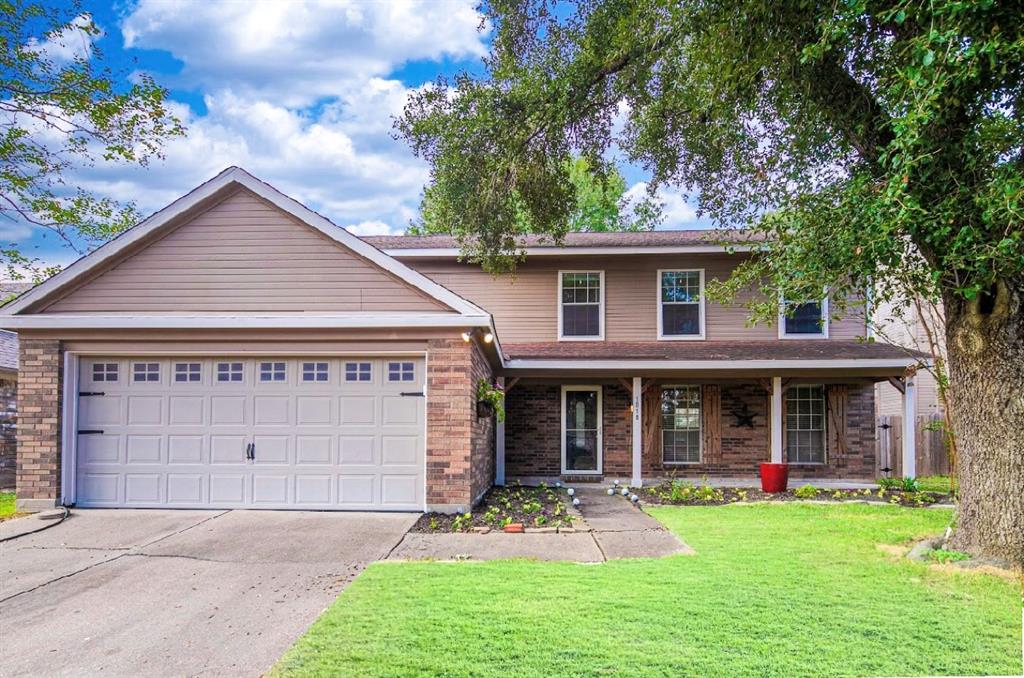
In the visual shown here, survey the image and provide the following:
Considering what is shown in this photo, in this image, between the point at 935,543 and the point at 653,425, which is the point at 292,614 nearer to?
the point at 935,543

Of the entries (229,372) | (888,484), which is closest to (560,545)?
(229,372)

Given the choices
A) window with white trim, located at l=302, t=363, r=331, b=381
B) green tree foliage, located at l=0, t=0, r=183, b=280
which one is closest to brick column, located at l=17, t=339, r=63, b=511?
window with white trim, located at l=302, t=363, r=331, b=381

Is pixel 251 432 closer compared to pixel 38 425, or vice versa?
pixel 38 425

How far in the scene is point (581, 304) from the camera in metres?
14.5

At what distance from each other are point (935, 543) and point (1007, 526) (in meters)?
0.75

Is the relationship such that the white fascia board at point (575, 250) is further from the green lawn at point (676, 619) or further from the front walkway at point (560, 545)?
the green lawn at point (676, 619)

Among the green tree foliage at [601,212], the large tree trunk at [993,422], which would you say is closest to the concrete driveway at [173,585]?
the large tree trunk at [993,422]

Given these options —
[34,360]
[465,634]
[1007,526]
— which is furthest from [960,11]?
[34,360]

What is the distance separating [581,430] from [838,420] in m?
5.47

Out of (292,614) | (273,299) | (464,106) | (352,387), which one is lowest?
(292,614)

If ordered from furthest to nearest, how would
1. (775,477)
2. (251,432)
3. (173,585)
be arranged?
1. (775,477)
2. (251,432)
3. (173,585)

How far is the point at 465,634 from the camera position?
4.48m

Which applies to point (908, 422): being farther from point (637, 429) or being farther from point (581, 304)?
point (581, 304)

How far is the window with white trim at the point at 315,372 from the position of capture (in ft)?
31.1
